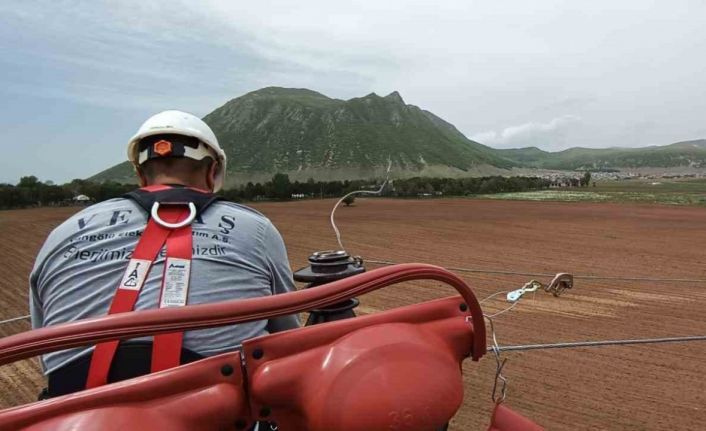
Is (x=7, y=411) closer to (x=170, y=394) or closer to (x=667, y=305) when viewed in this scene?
(x=170, y=394)

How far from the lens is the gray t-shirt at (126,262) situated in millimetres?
1536

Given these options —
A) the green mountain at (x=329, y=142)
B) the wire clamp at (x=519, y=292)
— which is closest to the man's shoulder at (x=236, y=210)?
the wire clamp at (x=519, y=292)

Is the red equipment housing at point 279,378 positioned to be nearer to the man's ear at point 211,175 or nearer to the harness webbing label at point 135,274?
the harness webbing label at point 135,274

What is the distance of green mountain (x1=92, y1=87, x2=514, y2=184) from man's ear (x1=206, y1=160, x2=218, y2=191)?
378ft

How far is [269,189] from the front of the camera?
4647 cm

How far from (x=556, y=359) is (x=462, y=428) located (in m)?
2.23

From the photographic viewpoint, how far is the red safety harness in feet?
4.57

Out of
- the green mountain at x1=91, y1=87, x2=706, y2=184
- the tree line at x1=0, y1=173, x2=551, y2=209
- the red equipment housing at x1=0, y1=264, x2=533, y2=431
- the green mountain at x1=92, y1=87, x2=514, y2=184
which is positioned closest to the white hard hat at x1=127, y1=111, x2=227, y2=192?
the red equipment housing at x1=0, y1=264, x2=533, y2=431

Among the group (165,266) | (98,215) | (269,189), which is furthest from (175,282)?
(269,189)

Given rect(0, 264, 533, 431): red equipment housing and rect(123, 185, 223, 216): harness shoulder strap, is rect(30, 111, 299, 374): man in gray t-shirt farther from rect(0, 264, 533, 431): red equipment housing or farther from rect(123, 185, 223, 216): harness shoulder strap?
rect(0, 264, 533, 431): red equipment housing

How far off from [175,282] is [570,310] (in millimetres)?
8011

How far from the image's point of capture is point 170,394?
1182mm

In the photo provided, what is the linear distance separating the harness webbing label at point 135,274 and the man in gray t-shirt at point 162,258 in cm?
2

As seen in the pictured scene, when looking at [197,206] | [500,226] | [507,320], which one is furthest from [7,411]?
[500,226]
